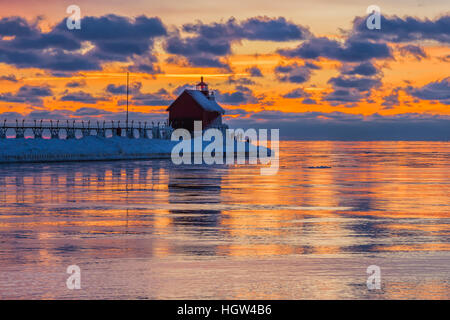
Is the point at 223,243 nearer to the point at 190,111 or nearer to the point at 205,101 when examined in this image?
the point at 190,111

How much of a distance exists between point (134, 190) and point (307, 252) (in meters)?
18.6

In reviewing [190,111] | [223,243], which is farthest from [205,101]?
[223,243]

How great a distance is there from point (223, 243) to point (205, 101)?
8945cm

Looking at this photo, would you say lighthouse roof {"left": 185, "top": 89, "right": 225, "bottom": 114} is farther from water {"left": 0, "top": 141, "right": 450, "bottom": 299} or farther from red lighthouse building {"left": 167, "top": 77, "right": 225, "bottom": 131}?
water {"left": 0, "top": 141, "right": 450, "bottom": 299}

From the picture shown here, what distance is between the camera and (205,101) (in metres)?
105

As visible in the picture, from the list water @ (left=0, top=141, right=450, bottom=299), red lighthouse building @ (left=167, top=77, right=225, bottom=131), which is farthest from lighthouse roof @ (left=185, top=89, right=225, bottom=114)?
water @ (left=0, top=141, right=450, bottom=299)

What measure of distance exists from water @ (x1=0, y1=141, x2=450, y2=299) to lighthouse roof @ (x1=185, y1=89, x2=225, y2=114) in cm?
7042

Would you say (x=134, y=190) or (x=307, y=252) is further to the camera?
(x=134, y=190)

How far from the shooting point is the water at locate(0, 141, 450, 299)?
1168 centimetres

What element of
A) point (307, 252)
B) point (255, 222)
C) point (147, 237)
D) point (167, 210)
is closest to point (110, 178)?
point (167, 210)

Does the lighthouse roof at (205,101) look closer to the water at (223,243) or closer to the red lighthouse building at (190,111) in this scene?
the red lighthouse building at (190,111)
